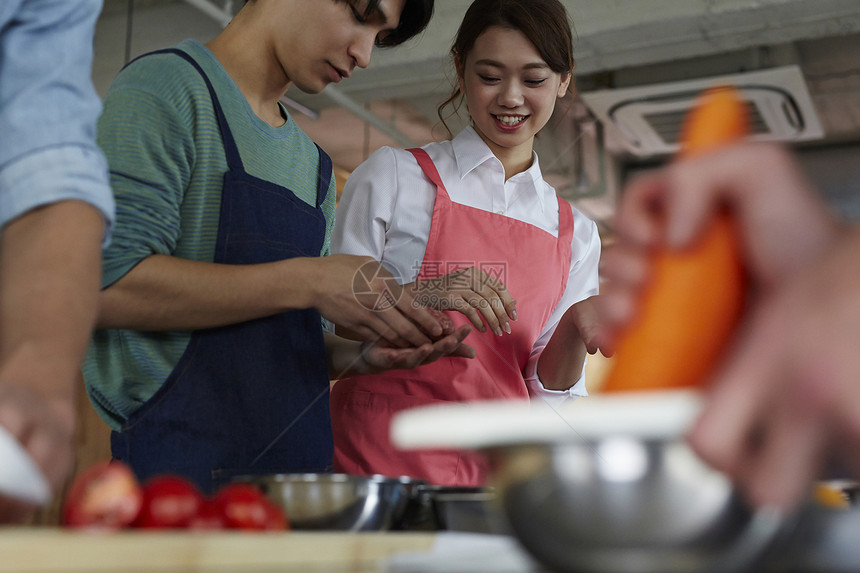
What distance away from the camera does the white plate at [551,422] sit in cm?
19

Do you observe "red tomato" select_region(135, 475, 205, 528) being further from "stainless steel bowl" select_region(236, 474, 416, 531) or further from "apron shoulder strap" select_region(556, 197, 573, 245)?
"apron shoulder strap" select_region(556, 197, 573, 245)

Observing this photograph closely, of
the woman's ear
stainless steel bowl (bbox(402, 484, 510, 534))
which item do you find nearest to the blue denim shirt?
stainless steel bowl (bbox(402, 484, 510, 534))

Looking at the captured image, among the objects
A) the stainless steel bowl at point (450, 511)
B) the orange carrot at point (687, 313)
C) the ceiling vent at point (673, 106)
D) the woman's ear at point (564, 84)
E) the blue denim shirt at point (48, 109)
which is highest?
the ceiling vent at point (673, 106)

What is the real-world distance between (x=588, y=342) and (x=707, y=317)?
0.63 metres

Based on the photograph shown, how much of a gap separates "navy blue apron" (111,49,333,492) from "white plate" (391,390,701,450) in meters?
0.59

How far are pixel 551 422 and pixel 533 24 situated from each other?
3.18 ft

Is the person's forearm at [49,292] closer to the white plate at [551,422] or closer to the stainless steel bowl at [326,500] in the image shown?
the stainless steel bowl at [326,500]

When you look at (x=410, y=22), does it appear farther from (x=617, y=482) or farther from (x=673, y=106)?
(x=673, y=106)

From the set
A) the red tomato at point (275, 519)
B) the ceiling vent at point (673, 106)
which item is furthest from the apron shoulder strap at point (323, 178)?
the ceiling vent at point (673, 106)

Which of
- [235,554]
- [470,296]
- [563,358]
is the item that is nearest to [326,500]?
[235,554]

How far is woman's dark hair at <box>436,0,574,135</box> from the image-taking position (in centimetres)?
109

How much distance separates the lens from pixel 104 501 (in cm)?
38

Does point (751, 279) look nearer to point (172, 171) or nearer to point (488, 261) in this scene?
point (172, 171)

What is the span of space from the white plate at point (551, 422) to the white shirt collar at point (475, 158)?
96 cm
